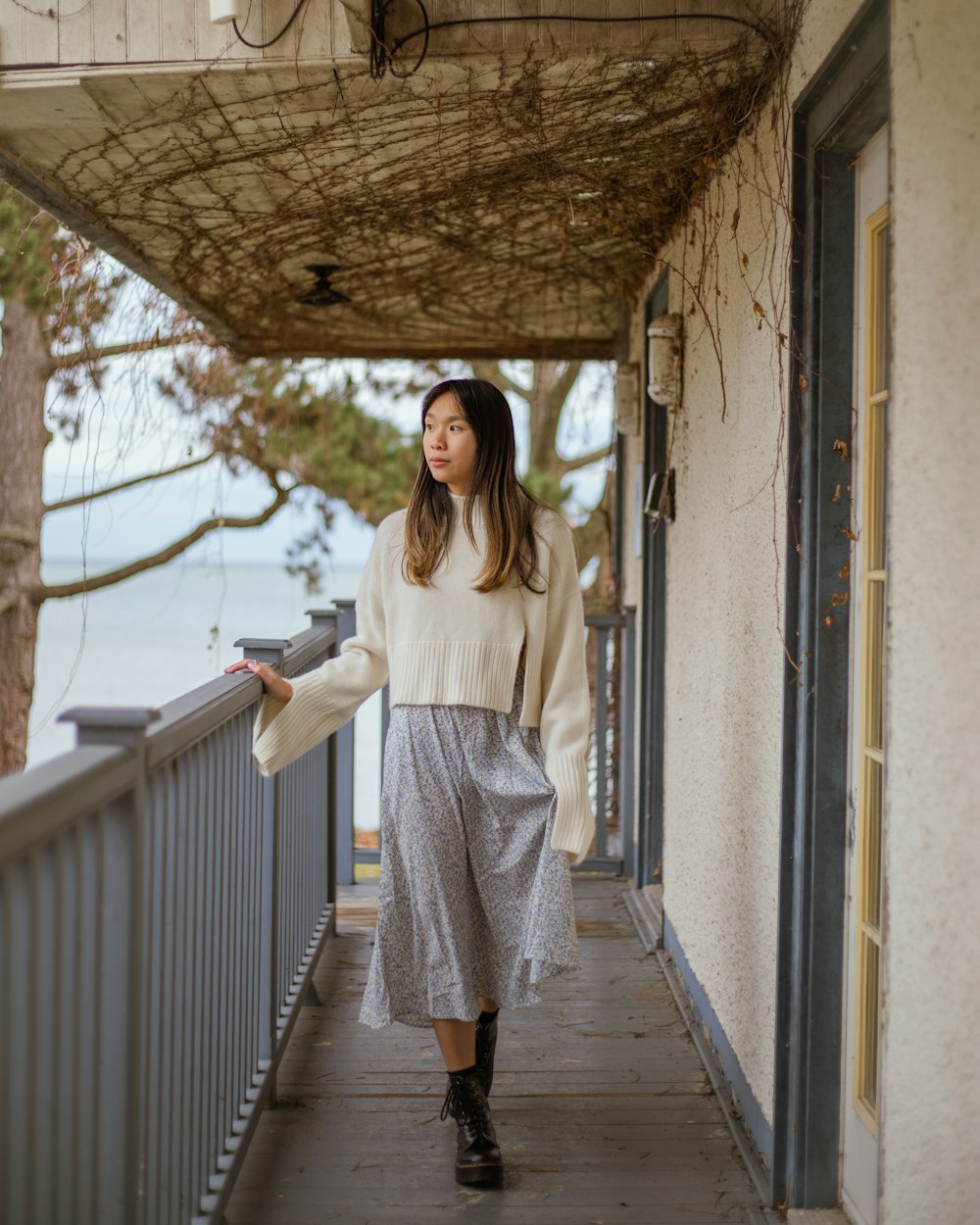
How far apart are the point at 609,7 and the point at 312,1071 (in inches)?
98.7

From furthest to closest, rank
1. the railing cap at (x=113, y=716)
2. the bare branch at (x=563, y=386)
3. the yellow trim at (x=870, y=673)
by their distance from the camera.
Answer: the bare branch at (x=563, y=386), the yellow trim at (x=870, y=673), the railing cap at (x=113, y=716)

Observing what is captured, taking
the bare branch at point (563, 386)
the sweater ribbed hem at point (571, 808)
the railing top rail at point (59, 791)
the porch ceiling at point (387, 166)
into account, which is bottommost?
the sweater ribbed hem at point (571, 808)

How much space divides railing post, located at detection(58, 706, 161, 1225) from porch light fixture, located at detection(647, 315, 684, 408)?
2.57 metres

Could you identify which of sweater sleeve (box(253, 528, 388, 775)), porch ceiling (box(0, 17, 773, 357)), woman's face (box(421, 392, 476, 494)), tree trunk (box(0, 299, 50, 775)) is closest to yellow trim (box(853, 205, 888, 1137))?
porch ceiling (box(0, 17, 773, 357))

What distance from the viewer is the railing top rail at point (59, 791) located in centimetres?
122

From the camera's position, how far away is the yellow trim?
2.22 meters

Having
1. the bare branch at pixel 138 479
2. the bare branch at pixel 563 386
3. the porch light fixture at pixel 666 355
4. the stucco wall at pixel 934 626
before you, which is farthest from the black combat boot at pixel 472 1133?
the bare branch at pixel 563 386

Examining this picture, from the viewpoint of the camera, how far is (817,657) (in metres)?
2.33

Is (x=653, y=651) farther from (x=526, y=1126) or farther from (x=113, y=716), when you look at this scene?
(x=113, y=716)

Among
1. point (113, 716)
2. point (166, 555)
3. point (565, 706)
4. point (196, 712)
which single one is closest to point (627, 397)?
point (565, 706)

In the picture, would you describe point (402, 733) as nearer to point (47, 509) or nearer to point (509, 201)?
point (509, 201)

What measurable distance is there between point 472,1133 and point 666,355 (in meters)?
2.31

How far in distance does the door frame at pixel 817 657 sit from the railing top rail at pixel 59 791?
128 cm

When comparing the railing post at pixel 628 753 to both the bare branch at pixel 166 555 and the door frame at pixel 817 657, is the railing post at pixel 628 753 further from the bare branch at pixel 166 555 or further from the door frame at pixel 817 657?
the bare branch at pixel 166 555
